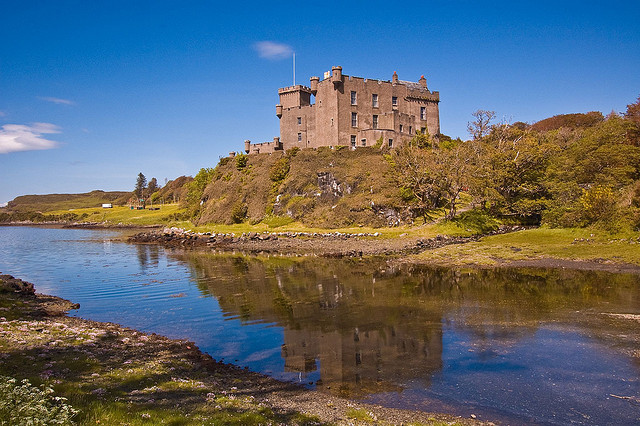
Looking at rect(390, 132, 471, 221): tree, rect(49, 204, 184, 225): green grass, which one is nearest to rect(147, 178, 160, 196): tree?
rect(49, 204, 184, 225): green grass

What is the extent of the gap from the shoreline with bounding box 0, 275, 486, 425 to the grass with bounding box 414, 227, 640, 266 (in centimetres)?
2684

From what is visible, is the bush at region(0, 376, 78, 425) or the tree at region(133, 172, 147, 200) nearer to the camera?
the bush at region(0, 376, 78, 425)

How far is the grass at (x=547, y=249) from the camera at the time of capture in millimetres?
34334

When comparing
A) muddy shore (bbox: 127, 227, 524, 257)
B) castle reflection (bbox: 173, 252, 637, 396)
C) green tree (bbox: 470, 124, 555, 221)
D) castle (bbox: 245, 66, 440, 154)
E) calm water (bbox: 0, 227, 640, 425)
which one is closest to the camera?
calm water (bbox: 0, 227, 640, 425)

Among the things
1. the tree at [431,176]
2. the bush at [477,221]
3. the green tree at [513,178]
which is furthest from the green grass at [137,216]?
the green tree at [513,178]

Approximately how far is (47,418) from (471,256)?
120ft

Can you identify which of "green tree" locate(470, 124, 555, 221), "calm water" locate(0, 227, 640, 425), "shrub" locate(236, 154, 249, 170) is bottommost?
"calm water" locate(0, 227, 640, 425)

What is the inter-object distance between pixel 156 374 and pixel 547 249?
3652 cm

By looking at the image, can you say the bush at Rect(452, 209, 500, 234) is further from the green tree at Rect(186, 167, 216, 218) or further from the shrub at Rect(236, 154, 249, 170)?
the green tree at Rect(186, 167, 216, 218)

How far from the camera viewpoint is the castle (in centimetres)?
7362

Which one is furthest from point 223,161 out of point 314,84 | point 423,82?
point 423,82

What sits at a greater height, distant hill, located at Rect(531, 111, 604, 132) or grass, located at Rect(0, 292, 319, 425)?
distant hill, located at Rect(531, 111, 604, 132)

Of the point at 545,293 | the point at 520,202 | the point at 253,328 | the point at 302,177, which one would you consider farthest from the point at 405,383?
the point at 302,177

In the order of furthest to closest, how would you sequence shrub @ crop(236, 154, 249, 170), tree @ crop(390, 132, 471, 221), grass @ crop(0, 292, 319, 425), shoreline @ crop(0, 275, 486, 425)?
1. shrub @ crop(236, 154, 249, 170)
2. tree @ crop(390, 132, 471, 221)
3. shoreline @ crop(0, 275, 486, 425)
4. grass @ crop(0, 292, 319, 425)
